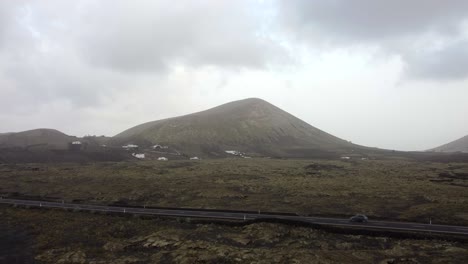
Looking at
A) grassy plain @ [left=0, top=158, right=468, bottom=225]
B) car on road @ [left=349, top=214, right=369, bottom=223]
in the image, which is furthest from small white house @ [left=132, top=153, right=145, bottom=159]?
A: car on road @ [left=349, top=214, right=369, bottom=223]

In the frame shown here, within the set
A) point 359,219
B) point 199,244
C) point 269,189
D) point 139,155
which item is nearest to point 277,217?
point 359,219

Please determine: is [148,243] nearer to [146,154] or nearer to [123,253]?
[123,253]

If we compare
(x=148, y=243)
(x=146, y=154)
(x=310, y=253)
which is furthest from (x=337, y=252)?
(x=146, y=154)

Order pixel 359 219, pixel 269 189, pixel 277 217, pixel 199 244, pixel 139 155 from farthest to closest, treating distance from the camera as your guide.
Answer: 1. pixel 139 155
2. pixel 269 189
3. pixel 277 217
4. pixel 359 219
5. pixel 199 244

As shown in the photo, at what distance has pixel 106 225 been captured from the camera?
54.1 m

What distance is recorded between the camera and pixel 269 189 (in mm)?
87750

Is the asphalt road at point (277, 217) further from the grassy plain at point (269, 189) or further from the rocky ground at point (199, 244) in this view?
the rocky ground at point (199, 244)

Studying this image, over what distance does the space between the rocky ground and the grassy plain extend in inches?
643

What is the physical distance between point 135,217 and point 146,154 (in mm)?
140717

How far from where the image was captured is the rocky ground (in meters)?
37.8

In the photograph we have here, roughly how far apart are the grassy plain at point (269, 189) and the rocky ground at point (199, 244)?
16.3 meters

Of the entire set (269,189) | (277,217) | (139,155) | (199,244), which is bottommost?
(199,244)

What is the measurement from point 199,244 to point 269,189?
4648 cm

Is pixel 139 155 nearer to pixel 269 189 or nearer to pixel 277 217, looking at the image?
pixel 269 189
